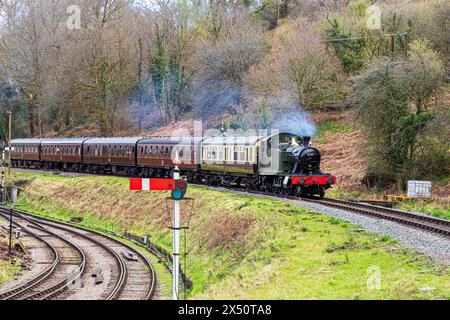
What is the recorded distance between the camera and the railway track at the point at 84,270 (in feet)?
62.7

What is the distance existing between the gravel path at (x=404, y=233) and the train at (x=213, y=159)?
4.03 m

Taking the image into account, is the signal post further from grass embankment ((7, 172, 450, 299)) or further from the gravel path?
the gravel path

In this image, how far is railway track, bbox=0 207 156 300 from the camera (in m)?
19.1

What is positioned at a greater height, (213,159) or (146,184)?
(213,159)

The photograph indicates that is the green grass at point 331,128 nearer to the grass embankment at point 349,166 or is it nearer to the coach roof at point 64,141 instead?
the grass embankment at point 349,166

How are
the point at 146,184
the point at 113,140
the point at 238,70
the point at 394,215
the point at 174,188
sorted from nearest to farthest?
the point at 174,188 → the point at 146,184 → the point at 394,215 → the point at 113,140 → the point at 238,70

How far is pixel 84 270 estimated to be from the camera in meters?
23.3

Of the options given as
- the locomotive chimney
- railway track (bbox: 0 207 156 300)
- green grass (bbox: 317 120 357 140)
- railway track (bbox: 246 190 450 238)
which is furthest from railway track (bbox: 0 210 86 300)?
green grass (bbox: 317 120 357 140)

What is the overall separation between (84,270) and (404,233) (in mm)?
11224

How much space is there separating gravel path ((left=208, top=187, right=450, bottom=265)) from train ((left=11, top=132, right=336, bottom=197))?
13.2ft

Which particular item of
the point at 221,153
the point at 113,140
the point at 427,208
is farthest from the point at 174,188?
the point at 113,140

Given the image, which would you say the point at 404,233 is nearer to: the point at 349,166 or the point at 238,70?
the point at 349,166

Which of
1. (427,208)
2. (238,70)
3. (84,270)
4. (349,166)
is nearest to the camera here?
(84,270)

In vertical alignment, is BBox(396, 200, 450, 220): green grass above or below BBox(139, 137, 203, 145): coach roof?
below
